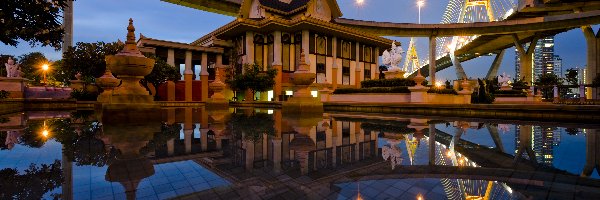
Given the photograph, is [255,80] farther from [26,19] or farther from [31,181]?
[31,181]

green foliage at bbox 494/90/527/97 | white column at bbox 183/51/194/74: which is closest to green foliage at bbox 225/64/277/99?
white column at bbox 183/51/194/74

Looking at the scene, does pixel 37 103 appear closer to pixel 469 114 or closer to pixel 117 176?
pixel 117 176

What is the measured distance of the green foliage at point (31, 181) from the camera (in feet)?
6.91

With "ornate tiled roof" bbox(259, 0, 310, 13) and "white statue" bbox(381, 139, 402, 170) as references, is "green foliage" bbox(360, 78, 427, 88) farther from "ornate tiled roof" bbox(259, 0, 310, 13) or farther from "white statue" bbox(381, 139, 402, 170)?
"ornate tiled roof" bbox(259, 0, 310, 13)

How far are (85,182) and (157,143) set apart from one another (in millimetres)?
2115

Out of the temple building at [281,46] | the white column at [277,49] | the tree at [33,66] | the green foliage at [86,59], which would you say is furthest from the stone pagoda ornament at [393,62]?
the tree at [33,66]

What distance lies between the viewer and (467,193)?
2084mm

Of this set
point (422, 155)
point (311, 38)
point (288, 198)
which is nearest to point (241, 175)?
point (288, 198)

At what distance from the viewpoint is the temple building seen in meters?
30.1

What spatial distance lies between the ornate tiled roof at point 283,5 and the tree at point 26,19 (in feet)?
78.6

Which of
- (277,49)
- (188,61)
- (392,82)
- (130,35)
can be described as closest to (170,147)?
(130,35)

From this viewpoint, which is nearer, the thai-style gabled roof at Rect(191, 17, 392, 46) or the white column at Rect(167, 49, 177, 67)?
the thai-style gabled roof at Rect(191, 17, 392, 46)

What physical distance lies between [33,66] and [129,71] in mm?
63085

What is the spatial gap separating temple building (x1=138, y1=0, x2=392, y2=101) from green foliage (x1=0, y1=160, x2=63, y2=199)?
88.1 ft
